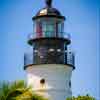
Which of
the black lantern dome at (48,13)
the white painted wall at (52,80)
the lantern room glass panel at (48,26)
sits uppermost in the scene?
the black lantern dome at (48,13)

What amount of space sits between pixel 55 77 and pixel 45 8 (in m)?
A: 4.17

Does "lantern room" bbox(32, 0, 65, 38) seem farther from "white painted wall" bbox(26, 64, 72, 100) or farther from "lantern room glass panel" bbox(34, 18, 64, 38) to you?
"white painted wall" bbox(26, 64, 72, 100)

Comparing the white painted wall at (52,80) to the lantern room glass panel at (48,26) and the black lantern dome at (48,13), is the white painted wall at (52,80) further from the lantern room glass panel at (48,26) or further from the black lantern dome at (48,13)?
the black lantern dome at (48,13)

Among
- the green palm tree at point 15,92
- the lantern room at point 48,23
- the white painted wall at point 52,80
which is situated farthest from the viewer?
the lantern room at point 48,23

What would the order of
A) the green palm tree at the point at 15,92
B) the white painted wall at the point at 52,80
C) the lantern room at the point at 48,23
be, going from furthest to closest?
the lantern room at the point at 48,23 → the white painted wall at the point at 52,80 → the green palm tree at the point at 15,92

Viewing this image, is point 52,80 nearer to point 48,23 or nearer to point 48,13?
point 48,23

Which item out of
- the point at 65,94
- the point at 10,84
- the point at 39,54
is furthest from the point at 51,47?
the point at 10,84

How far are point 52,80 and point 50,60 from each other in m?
1.15

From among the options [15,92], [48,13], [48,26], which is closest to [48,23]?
[48,26]

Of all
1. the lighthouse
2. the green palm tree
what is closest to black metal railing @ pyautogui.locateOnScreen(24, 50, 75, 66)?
the lighthouse

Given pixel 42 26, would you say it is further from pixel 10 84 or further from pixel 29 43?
pixel 10 84

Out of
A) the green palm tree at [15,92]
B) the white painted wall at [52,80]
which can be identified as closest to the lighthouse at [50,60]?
the white painted wall at [52,80]

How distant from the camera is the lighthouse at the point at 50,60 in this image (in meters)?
28.6

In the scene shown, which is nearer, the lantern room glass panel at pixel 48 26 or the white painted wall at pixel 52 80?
the white painted wall at pixel 52 80
